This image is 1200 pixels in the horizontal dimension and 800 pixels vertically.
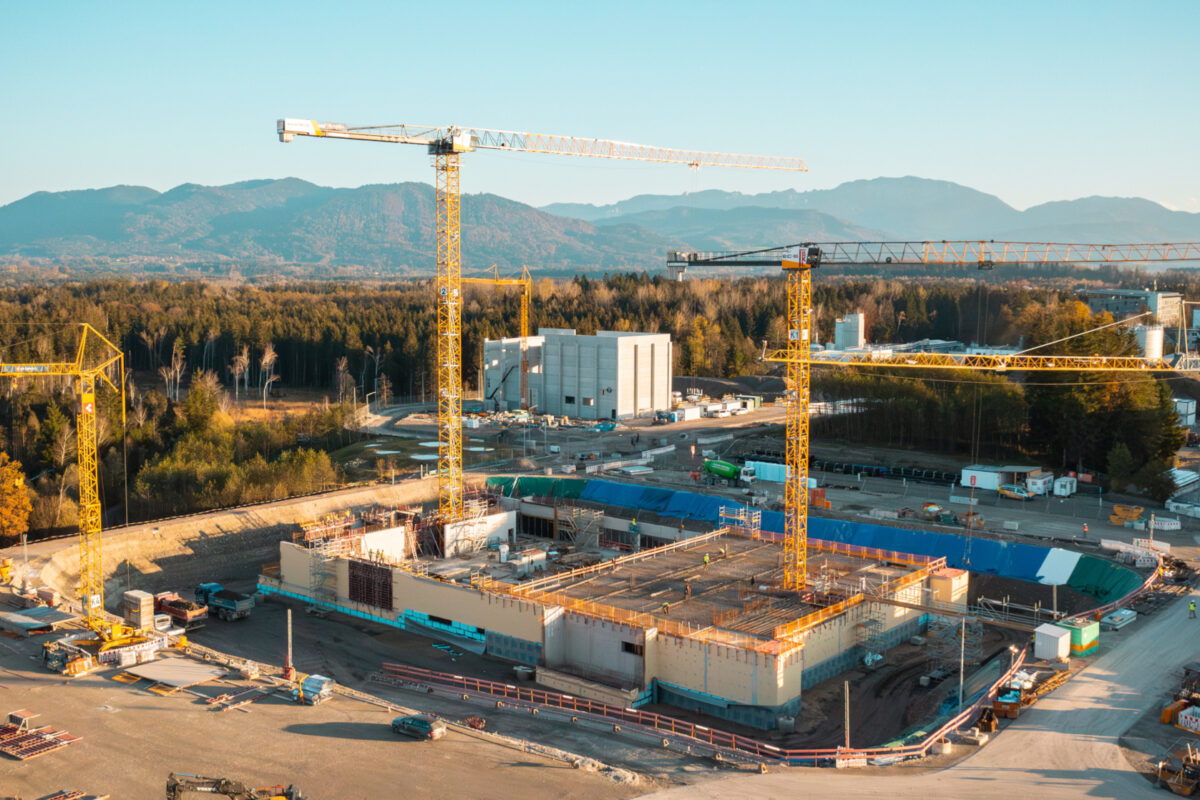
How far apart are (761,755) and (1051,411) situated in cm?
4064

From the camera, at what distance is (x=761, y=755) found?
2397cm

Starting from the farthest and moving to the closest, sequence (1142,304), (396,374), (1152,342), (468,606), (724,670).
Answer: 1. (396,374)
2. (1142,304)
3. (1152,342)
4. (468,606)
5. (724,670)

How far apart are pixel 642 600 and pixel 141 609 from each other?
639 inches

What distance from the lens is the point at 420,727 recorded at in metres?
24.5

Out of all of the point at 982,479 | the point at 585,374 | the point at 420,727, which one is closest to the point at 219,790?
the point at 420,727

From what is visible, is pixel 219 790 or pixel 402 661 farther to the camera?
pixel 402 661

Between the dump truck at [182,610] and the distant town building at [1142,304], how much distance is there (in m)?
81.4

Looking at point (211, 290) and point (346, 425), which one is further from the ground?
point (211, 290)

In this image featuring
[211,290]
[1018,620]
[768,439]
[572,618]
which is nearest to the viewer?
[572,618]

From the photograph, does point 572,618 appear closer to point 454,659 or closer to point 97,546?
point 454,659

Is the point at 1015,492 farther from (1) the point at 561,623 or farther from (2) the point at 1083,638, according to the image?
(1) the point at 561,623

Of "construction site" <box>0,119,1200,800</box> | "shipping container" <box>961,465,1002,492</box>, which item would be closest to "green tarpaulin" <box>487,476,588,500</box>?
"construction site" <box>0,119,1200,800</box>

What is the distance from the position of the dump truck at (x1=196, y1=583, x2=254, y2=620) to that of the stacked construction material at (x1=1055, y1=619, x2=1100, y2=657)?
2712cm

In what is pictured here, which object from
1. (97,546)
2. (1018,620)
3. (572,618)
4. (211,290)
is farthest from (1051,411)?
(211,290)
